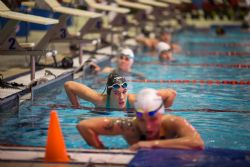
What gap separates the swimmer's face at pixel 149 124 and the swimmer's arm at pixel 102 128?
22 cm

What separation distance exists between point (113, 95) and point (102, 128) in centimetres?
194

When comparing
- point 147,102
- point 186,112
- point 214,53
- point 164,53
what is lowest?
point 186,112

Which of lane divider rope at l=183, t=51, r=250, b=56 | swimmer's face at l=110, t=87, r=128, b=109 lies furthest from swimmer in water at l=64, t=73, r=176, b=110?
lane divider rope at l=183, t=51, r=250, b=56

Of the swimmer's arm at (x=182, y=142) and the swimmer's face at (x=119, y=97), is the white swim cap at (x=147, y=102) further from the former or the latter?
the swimmer's face at (x=119, y=97)

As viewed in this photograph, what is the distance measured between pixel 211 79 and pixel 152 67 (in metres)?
2.26

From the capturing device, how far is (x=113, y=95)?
7.38 m

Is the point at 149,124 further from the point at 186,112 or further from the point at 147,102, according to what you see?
the point at 186,112

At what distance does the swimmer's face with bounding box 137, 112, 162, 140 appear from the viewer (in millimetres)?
5117

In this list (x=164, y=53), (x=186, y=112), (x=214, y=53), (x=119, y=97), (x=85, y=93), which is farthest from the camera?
(x=214, y=53)

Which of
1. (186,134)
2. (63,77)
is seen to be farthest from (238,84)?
(186,134)

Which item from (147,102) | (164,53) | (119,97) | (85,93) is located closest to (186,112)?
(119,97)

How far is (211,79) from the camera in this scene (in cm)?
1117

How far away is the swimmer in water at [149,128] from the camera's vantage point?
5.14 metres

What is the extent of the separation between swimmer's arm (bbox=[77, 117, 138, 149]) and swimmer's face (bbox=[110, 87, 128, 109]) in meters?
1.71
